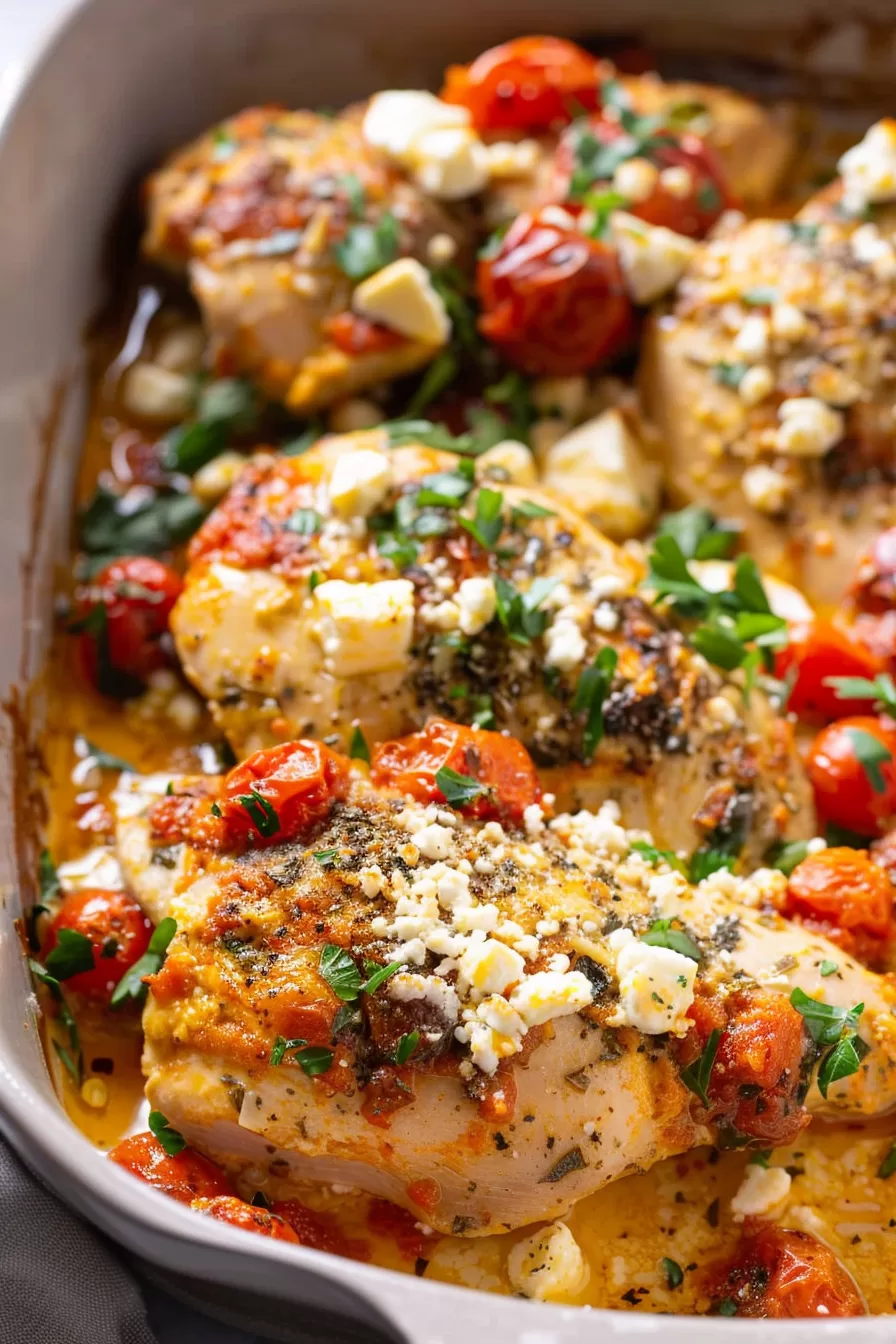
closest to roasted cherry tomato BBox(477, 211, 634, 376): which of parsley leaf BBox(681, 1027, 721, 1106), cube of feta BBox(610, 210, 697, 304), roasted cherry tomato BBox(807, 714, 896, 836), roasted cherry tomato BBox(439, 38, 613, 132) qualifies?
cube of feta BBox(610, 210, 697, 304)

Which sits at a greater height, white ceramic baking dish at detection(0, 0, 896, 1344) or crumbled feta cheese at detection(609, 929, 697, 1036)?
white ceramic baking dish at detection(0, 0, 896, 1344)

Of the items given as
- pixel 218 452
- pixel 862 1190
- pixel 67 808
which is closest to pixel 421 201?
pixel 218 452

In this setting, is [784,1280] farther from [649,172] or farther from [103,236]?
[103,236]

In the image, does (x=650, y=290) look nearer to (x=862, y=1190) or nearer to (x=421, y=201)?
(x=421, y=201)

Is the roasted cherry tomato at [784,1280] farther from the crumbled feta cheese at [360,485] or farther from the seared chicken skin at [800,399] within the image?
the crumbled feta cheese at [360,485]

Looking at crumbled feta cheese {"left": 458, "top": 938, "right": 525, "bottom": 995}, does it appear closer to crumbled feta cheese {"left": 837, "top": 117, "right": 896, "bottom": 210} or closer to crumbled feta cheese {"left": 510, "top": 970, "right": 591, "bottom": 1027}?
crumbled feta cheese {"left": 510, "top": 970, "right": 591, "bottom": 1027}
